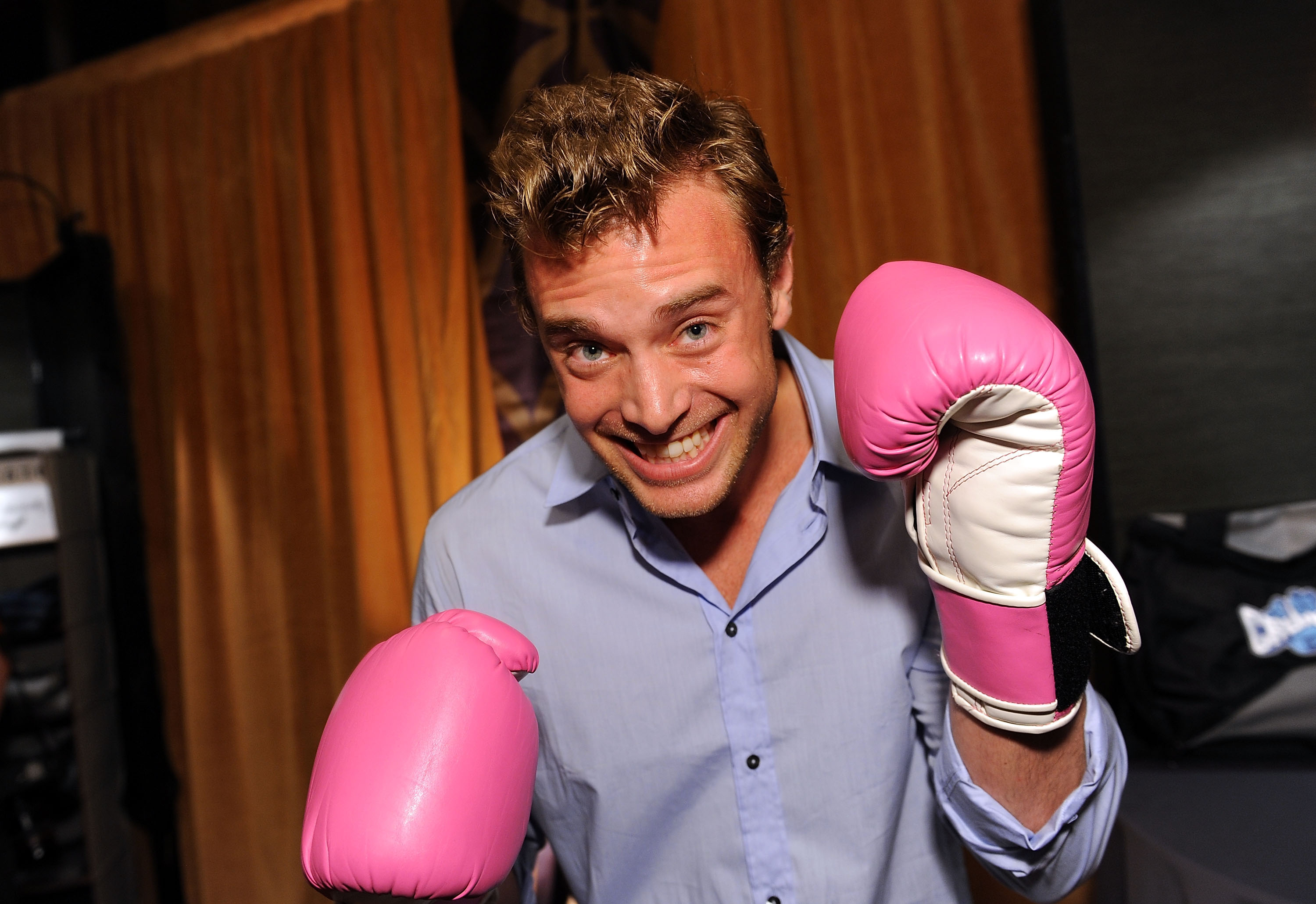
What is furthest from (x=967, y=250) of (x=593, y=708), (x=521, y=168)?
(x=593, y=708)

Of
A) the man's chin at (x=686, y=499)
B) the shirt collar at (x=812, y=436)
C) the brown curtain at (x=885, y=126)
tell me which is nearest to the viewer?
the man's chin at (x=686, y=499)

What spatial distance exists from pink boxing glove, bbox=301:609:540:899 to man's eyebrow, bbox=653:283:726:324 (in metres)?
0.35

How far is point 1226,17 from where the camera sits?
1545mm

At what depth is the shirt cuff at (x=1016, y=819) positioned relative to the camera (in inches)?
33.6

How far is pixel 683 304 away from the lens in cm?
89

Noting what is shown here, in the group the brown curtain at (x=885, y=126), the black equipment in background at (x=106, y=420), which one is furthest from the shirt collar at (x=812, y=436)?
the black equipment in background at (x=106, y=420)

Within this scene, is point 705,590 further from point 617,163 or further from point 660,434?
point 617,163

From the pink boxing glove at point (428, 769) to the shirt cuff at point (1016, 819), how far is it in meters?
0.44

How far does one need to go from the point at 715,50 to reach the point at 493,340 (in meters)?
0.92

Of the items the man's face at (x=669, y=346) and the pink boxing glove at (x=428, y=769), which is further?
the man's face at (x=669, y=346)

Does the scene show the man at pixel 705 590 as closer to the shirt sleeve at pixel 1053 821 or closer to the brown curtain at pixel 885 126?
the shirt sleeve at pixel 1053 821

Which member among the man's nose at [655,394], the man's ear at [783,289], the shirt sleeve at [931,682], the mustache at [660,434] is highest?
the man's ear at [783,289]

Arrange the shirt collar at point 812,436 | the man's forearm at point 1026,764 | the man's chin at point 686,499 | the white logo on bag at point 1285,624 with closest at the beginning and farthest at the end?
1. the man's forearm at point 1026,764
2. the man's chin at point 686,499
3. the shirt collar at point 812,436
4. the white logo on bag at point 1285,624

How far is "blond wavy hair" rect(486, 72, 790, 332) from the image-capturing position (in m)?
0.90
